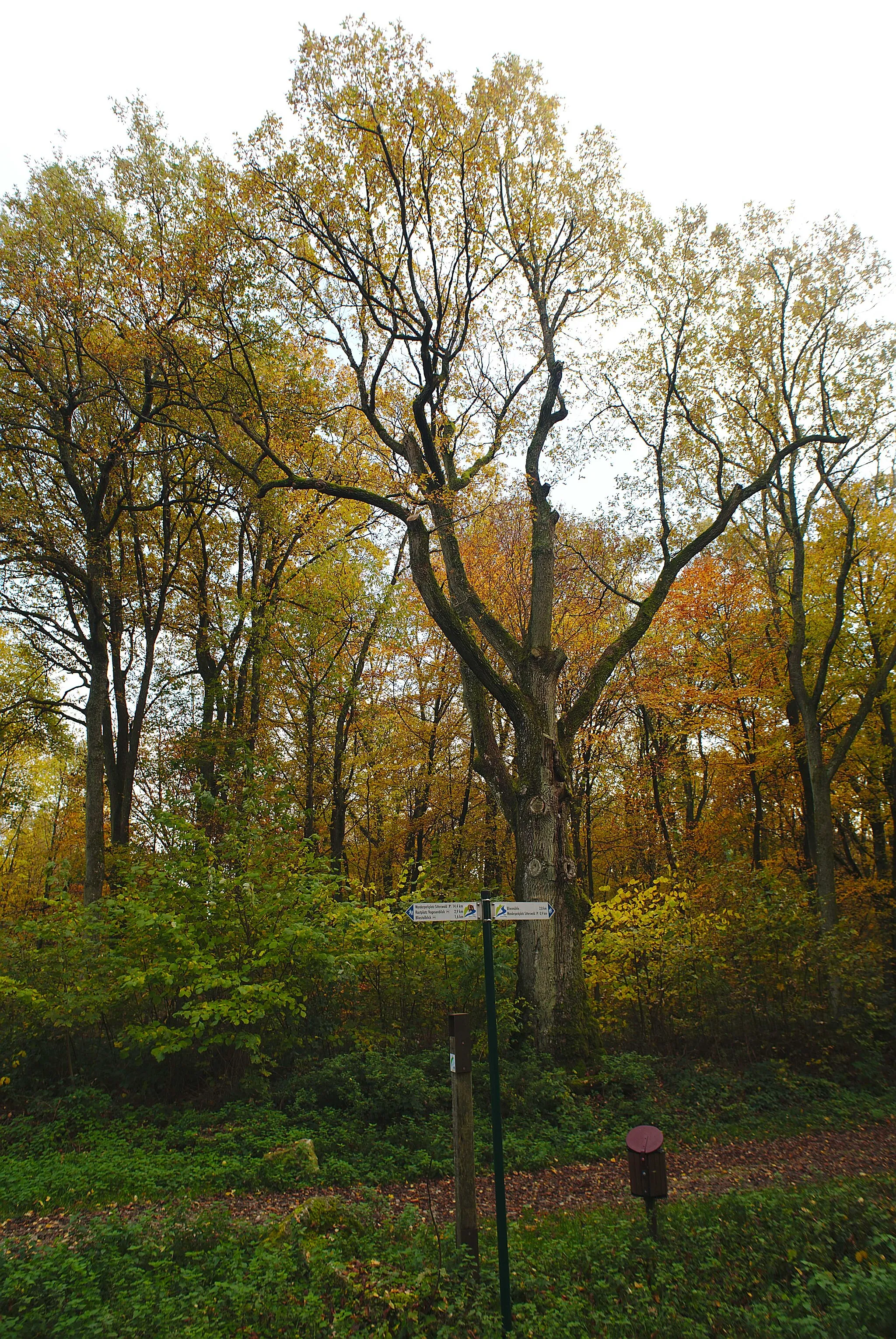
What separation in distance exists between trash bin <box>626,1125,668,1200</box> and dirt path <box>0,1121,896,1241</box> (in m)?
1.23

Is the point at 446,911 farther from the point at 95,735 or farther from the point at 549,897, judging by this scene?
the point at 95,735

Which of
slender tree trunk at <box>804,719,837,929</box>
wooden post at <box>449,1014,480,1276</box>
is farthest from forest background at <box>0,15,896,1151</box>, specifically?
wooden post at <box>449,1014,480,1276</box>

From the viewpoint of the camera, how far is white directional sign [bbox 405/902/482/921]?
4.30m

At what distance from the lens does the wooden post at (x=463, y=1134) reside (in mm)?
4484

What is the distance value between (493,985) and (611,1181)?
11.8 feet

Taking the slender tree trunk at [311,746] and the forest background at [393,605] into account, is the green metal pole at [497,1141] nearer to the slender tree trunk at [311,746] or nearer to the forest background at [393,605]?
the forest background at [393,605]

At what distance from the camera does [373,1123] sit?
7086 millimetres

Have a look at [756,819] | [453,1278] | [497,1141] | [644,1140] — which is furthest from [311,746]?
[497,1141]

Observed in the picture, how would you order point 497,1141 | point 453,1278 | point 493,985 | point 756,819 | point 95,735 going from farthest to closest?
point 756,819 < point 95,735 < point 493,985 < point 453,1278 < point 497,1141

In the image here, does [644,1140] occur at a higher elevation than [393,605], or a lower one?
lower

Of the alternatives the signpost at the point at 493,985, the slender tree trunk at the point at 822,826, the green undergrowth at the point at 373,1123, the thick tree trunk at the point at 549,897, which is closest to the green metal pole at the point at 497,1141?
the signpost at the point at 493,985

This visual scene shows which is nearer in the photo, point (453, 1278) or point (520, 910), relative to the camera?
point (453, 1278)

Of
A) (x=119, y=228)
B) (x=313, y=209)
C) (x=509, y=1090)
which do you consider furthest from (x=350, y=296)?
(x=509, y=1090)

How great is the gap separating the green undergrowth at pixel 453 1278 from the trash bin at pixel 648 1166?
251mm
